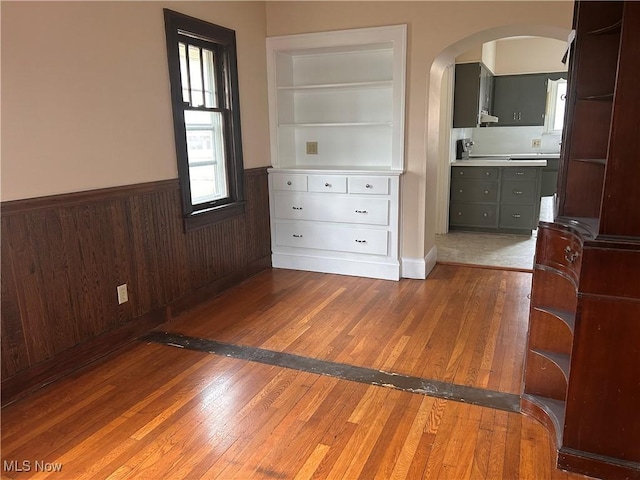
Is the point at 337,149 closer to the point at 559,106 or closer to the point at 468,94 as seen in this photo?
the point at 468,94

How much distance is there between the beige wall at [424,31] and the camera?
3504 mm

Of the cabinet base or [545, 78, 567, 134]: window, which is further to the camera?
[545, 78, 567, 134]: window

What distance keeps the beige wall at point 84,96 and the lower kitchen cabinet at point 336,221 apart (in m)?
1.37

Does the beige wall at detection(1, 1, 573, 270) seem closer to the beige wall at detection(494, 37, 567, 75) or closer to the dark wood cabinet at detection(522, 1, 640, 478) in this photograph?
the dark wood cabinet at detection(522, 1, 640, 478)

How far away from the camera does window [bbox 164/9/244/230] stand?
3.30 m

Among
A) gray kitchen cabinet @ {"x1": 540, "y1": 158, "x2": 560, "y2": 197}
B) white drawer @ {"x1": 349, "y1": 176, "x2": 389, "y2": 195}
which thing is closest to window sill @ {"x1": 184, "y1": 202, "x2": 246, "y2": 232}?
white drawer @ {"x1": 349, "y1": 176, "x2": 389, "y2": 195}

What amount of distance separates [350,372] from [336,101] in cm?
281

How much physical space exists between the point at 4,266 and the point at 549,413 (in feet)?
8.60

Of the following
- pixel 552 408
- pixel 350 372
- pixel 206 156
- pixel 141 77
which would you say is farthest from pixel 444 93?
pixel 552 408

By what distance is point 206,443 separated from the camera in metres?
2.04

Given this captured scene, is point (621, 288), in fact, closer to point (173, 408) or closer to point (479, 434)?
point (479, 434)

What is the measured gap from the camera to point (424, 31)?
376 centimetres

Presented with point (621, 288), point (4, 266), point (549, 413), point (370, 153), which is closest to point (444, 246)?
point (370, 153)

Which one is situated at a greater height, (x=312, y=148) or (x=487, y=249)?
(x=312, y=148)
